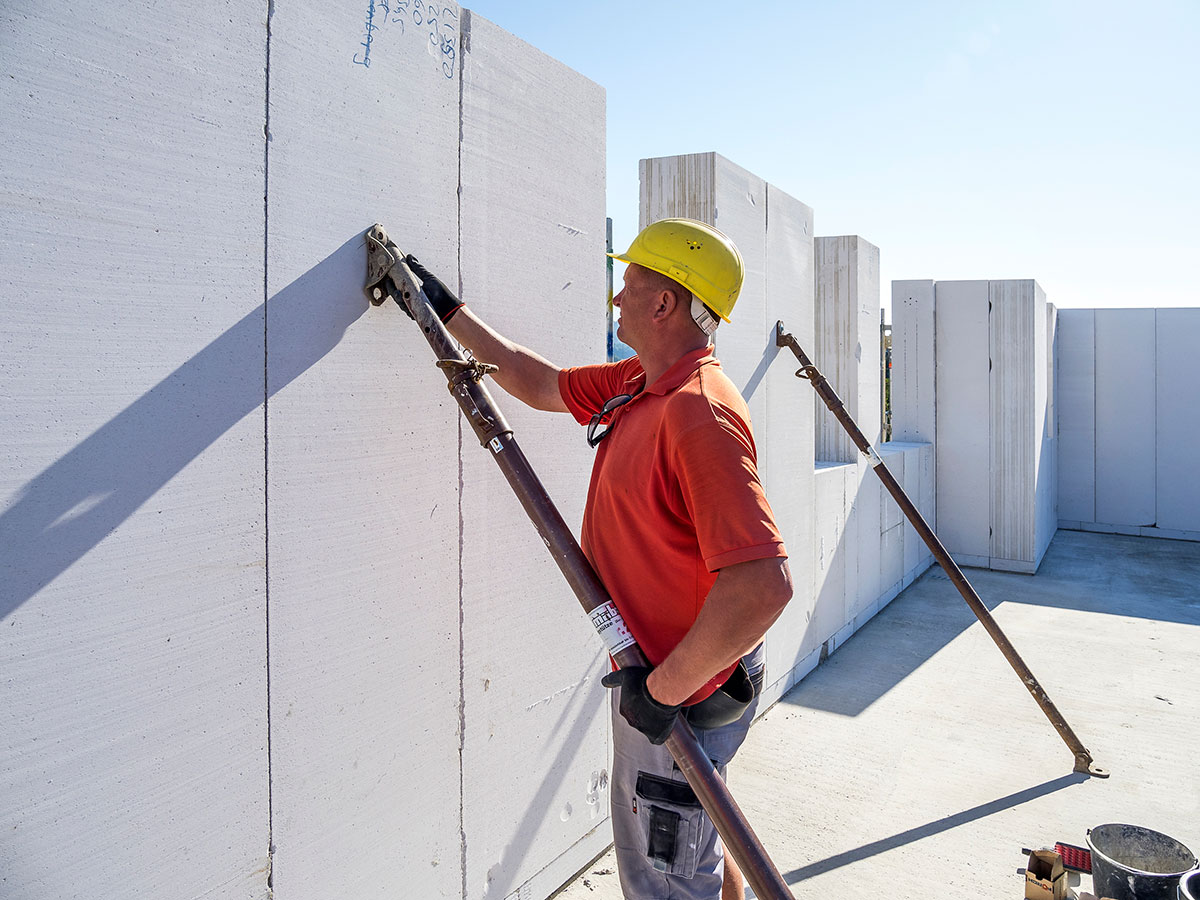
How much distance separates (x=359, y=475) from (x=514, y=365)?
0.56 meters

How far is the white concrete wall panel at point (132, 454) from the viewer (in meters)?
1.36

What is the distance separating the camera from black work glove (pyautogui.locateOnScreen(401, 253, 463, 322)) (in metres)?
2.04

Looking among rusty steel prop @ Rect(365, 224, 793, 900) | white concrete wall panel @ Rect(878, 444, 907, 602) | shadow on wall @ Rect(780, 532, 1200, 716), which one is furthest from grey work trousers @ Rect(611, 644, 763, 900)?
white concrete wall panel @ Rect(878, 444, 907, 602)

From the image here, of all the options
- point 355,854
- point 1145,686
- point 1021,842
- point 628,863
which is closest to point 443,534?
point 355,854

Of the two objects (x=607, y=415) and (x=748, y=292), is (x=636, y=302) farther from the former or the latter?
(x=748, y=292)

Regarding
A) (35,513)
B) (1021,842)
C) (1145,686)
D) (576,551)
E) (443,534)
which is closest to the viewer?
(35,513)

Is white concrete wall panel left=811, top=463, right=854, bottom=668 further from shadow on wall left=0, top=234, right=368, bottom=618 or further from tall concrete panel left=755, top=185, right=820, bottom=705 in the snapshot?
shadow on wall left=0, top=234, right=368, bottom=618

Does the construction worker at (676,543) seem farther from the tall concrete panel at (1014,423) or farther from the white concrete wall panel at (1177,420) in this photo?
the white concrete wall panel at (1177,420)

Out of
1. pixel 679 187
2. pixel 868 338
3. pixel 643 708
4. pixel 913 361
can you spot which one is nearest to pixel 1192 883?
pixel 643 708

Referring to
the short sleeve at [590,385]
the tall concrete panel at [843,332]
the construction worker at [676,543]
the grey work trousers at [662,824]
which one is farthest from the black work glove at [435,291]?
the tall concrete panel at [843,332]

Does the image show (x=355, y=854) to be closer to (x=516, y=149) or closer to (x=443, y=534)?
(x=443, y=534)

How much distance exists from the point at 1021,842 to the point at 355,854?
2.64 metres

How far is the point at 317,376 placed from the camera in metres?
1.88

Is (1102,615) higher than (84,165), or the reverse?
(84,165)
